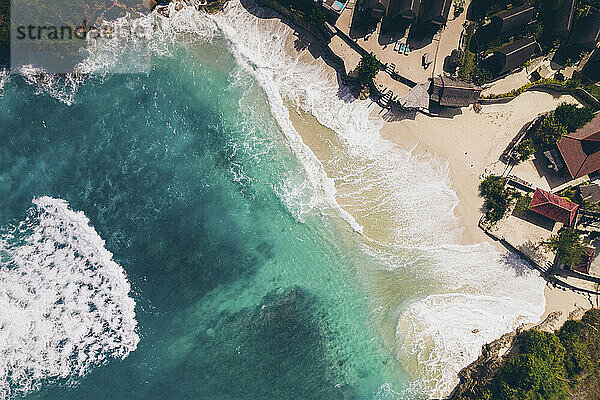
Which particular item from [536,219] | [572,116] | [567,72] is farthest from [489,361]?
[567,72]

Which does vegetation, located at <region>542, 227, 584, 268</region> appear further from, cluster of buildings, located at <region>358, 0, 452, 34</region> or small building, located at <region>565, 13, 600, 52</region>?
cluster of buildings, located at <region>358, 0, 452, 34</region>

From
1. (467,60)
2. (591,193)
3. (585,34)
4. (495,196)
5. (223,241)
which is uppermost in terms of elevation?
(585,34)

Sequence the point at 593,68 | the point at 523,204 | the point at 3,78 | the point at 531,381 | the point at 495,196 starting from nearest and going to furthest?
the point at 531,381 < the point at 3,78 < the point at 523,204 < the point at 495,196 < the point at 593,68

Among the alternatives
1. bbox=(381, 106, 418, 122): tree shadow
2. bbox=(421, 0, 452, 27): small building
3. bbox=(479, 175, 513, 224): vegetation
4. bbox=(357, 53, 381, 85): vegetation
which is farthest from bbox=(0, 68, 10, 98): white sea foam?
bbox=(479, 175, 513, 224): vegetation

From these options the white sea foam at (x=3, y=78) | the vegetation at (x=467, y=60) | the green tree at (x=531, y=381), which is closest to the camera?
the green tree at (x=531, y=381)

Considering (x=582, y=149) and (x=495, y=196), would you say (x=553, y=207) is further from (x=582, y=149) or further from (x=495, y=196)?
(x=582, y=149)

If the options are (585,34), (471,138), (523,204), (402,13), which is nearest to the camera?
(402,13)

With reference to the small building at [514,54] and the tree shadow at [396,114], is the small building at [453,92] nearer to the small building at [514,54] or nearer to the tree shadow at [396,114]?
the tree shadow at [396,114]

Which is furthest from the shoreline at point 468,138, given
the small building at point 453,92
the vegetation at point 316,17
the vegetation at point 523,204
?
the vegetation at point 523,204
